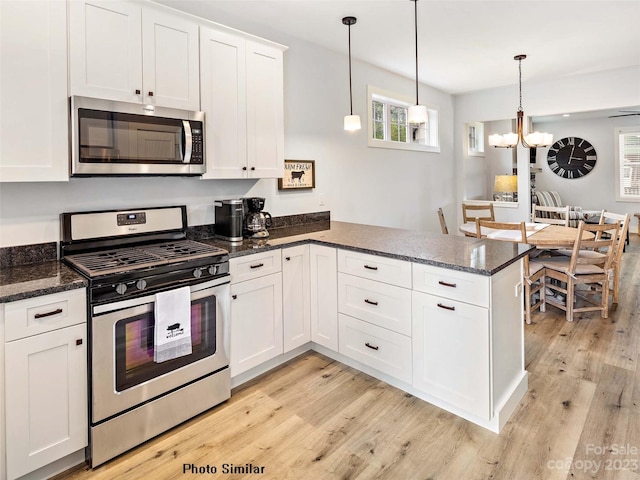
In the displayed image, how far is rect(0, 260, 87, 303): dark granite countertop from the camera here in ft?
5.39

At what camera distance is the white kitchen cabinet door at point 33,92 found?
1.83 meters

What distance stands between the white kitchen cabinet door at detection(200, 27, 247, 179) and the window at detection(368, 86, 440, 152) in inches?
78.4

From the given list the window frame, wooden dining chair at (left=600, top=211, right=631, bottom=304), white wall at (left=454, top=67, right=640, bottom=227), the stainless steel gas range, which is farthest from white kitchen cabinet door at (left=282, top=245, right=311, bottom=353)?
the window frame

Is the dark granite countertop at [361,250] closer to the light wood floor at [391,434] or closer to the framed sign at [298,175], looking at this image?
the framed sign at [298,175]

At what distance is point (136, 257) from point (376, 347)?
1.58 m

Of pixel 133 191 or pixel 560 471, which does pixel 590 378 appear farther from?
pixel 133 191

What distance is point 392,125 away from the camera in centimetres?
491

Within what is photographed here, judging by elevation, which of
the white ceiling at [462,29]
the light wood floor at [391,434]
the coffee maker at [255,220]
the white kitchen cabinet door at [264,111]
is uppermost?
the white ceiling at [462,29]

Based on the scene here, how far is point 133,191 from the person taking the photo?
2.57 metres

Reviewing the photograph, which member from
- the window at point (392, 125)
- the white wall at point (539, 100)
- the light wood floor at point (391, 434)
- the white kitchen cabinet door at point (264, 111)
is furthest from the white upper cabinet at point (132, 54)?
the white wall at point (539, 100)

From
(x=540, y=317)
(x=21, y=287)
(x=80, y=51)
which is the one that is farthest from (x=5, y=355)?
(x=540, y=317)

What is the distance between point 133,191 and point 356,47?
2583 mm

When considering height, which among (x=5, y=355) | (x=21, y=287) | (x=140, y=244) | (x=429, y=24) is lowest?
(x=5, y=355)

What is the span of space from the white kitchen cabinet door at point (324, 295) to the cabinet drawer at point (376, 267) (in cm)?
10
